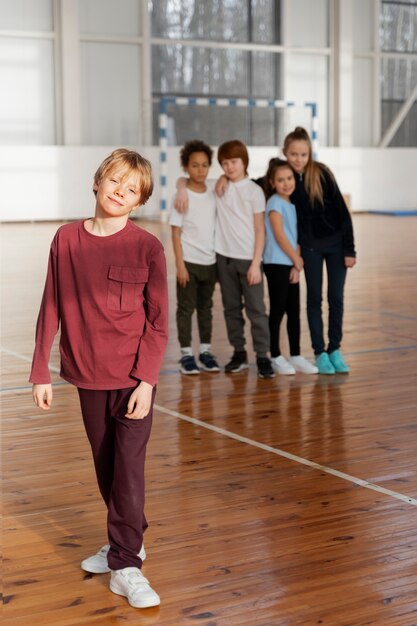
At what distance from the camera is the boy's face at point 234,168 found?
476 centimetres

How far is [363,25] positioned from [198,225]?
49.0ft

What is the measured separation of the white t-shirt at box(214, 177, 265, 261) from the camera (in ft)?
15.7

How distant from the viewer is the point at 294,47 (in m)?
18.0

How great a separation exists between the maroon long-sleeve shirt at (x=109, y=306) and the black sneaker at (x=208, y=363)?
271cm

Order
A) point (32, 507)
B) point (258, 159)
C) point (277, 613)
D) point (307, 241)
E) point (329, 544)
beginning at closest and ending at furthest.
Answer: point (277, 613) → point (329, 544) → point (32, 507) → point (307, 241) → point (258, 159)

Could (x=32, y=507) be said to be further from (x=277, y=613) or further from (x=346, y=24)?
(x=346, y=24)

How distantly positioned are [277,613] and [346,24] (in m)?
17.3

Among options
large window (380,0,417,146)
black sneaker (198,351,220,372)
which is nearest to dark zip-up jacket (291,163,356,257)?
black sneaker (198,351,220,372)

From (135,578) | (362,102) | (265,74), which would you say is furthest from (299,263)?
(362,102)

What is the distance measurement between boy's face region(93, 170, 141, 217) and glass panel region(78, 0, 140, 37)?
1470 centimetres

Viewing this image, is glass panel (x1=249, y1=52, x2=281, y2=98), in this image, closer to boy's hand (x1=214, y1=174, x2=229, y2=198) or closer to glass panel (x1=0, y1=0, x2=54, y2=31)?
glass panel (x1=0, y1=0, x2=54, y2=31)

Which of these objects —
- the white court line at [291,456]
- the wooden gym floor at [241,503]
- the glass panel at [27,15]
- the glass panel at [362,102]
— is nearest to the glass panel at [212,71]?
the glass panel at [362,102]

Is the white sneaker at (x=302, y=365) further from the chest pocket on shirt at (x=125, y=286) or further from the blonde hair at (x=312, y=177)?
the chest pocket on shirt at (x=125, y=286)

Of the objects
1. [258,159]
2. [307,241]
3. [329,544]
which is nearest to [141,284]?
[329,544]
